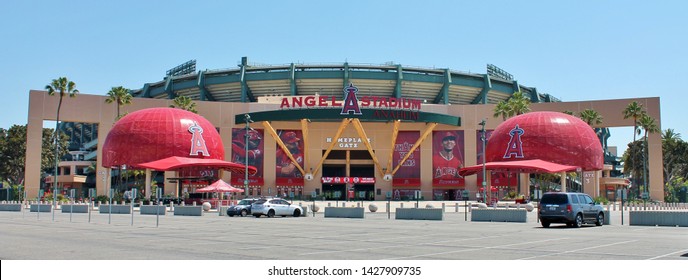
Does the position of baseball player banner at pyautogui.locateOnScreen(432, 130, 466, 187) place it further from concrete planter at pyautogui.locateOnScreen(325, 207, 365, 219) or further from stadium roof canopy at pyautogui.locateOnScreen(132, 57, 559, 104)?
concrete planter at pyautogui.locateOnScreen(325, 207, 365, 219)

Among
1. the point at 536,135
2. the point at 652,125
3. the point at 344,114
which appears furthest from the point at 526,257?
the point at 652,125

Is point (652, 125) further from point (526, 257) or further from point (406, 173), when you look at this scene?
point (526, 257)

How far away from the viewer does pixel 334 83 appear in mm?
105812

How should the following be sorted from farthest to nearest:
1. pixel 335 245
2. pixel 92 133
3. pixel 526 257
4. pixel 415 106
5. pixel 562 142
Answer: pixel 92 133 < pixel 415 106 < pixel 562 142 < pixel 335 245 < pixel 526 257

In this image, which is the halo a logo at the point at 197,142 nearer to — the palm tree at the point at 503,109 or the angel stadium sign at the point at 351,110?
the angel stadium sign at the point at 351,110

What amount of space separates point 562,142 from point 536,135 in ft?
8.48

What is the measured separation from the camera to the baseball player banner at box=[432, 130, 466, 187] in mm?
95312

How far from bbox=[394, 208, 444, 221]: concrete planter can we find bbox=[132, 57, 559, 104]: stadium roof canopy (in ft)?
205

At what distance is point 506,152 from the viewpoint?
65.9 metres

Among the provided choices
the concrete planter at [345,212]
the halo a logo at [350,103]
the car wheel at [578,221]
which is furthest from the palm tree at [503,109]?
the car wheel at [578,221]

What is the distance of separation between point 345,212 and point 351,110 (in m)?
44.6

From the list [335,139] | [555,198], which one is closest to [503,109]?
[335,139]

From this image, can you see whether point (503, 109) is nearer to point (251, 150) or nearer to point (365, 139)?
point (365, 139)

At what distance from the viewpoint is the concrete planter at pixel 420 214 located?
3903 cm
